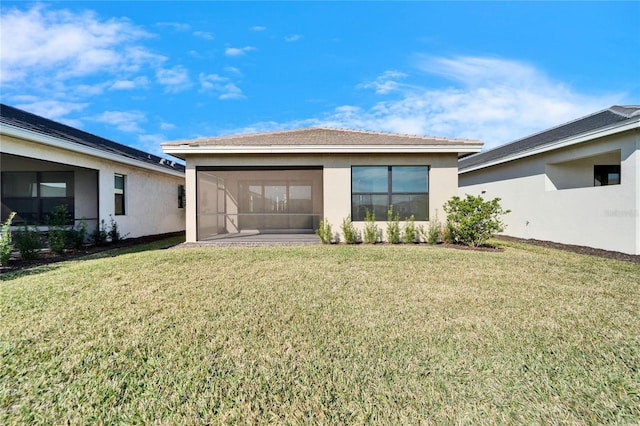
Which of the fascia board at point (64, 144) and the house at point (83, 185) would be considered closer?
the fascia board at point (64, 144)

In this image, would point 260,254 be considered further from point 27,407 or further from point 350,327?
point 27,407

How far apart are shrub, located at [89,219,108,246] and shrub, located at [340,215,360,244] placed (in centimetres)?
819

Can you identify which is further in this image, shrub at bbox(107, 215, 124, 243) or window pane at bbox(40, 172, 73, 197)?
window pane at bbox(40, 172, 73, 197)

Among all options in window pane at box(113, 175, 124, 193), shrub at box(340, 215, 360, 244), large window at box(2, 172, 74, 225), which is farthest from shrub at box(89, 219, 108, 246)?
shrub at box(340, 215, 360, 244)

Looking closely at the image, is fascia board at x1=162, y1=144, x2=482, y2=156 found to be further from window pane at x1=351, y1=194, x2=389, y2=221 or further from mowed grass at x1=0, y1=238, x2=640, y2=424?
mowed grass at x1=0, y1=238, x2=640, y2=424

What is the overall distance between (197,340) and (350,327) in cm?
168

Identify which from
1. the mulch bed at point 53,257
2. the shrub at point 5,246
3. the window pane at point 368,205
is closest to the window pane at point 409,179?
the window pane at point 368,205

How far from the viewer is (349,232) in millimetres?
9289

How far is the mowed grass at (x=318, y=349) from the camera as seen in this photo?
7.03 ft

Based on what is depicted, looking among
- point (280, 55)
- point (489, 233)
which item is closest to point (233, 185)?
point (280, 55)

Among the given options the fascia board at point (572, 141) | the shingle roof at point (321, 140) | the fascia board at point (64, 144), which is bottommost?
the fascia board at point (64, 144)

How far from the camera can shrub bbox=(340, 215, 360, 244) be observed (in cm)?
931

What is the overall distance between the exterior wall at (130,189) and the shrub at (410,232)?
1052 cm

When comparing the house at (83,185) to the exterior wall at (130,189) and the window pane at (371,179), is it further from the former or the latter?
the window pane at (371,179)
